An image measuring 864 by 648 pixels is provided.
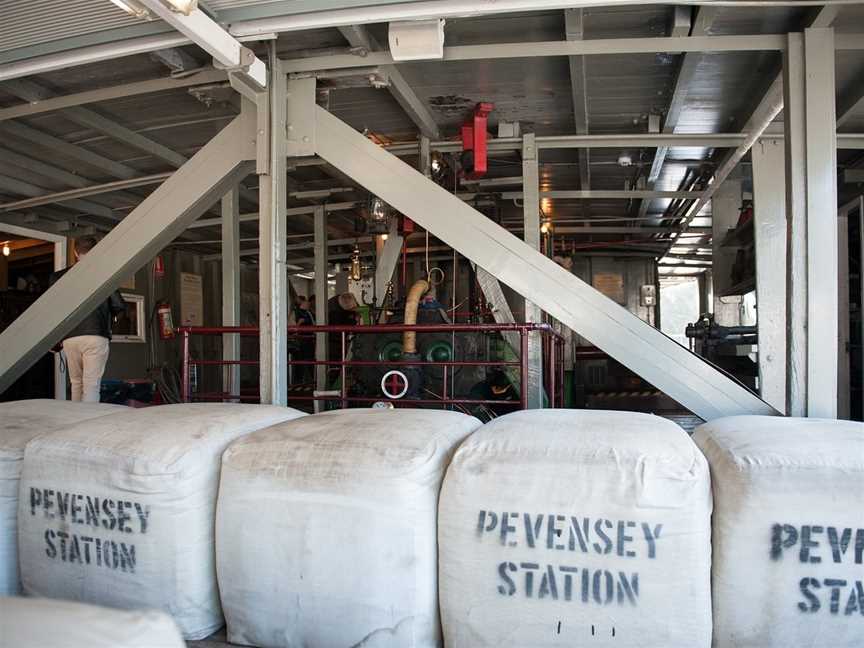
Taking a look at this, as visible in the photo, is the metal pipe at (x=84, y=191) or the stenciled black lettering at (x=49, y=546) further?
the metal pipe at (x=84, y=191)

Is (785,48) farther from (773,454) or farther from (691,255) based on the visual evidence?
(691,255)

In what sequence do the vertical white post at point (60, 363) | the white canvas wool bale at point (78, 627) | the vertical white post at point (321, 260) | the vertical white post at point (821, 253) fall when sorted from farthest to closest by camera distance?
the vertical white post at point (60, 363)
the vertical white post at point (321, 260)
the vertical white post at point (821, 253)
the white canvas wool bale at point (78, 627)

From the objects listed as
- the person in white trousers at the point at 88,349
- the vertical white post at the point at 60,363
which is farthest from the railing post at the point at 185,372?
the vertical white post at the point at 60,363

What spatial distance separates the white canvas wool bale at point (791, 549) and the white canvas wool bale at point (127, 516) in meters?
1.43

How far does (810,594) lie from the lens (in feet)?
4.93

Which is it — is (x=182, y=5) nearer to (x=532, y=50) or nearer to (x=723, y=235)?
(x=532, y=50)

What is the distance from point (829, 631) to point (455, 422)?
110 cm

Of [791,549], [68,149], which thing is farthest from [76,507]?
[68,149]

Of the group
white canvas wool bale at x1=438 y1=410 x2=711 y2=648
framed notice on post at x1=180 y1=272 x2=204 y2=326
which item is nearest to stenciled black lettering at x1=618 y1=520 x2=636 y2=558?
white canvas wool bale at x1=438 y1=410 x2=711 y2=648

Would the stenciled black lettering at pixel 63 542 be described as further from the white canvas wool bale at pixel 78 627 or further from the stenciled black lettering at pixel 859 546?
the stenciled black lettering at pixel 859 546

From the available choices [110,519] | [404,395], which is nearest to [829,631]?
[110,519]

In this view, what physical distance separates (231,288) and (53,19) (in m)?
2.72

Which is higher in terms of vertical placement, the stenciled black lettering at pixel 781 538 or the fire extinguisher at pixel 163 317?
the fire extinguisher at pixel 163 317

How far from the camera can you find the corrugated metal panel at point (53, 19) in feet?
8.73
